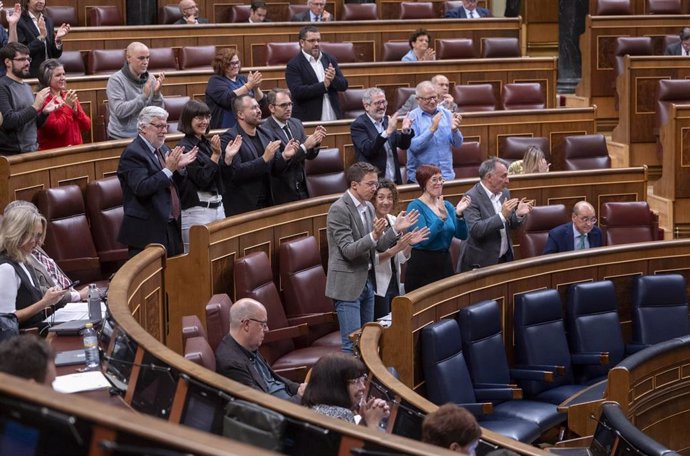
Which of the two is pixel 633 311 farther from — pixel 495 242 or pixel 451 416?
pixel 451 416

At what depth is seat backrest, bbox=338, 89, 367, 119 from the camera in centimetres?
604

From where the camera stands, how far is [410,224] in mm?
3953

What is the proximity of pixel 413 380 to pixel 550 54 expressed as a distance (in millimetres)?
5415

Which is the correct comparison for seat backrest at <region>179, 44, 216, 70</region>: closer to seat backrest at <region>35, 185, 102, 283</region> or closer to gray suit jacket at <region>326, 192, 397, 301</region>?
seat backrest at <region>35, 185, 102, 283</region>

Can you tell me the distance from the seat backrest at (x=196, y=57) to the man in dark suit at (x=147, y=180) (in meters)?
2.58

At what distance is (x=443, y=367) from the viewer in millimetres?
3723

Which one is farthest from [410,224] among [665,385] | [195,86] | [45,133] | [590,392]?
[195,86]

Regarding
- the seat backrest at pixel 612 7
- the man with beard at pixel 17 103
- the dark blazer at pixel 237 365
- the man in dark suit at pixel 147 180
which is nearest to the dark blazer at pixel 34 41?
the man with beard at pixel 17 103

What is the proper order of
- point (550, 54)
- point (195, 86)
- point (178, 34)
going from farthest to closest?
point (550, 54) < point (178, 34) < point (195, 86)

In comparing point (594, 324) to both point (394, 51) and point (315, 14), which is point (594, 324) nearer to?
point (394, 51)

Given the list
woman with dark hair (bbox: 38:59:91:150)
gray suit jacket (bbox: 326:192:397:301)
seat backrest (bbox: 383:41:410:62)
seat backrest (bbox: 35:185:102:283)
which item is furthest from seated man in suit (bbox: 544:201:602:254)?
seat backrest (bbox: 383:41:410:62)

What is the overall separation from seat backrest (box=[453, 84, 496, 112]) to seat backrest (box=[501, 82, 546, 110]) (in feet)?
0.25

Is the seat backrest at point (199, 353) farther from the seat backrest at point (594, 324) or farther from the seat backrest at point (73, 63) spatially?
the seat backrest at point (73, 63)

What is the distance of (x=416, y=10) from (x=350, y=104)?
2.00 metres
